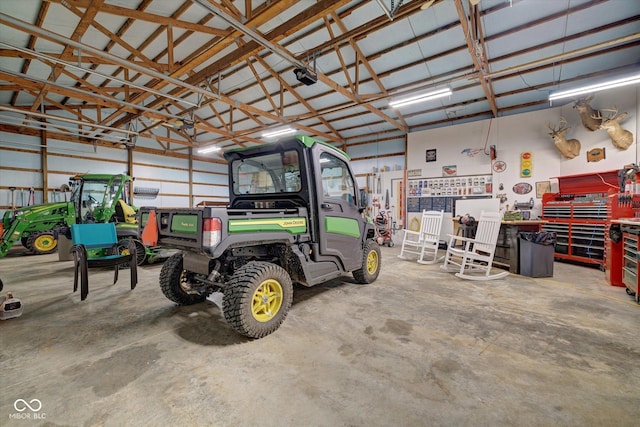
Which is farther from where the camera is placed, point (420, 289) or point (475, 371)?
point (420, 289)

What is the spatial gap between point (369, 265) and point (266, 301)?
6.76ft

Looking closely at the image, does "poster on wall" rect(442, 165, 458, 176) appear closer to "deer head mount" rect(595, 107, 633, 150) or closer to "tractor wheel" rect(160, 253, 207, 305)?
"deer head mount" rect(595, 107, 633, 150)

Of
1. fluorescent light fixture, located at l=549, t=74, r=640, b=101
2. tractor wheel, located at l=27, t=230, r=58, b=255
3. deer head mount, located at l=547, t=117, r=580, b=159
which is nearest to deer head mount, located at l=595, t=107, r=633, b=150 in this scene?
deer head mount, located at l=547, t=117, r=580, b=159

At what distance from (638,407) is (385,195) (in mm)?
8442

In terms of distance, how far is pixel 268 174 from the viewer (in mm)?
3084

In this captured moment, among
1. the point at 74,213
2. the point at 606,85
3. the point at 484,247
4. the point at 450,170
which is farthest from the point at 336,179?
the point at 74,213

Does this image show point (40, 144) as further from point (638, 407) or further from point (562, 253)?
point (562, 253)

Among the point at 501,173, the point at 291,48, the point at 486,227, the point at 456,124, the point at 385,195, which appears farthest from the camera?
the point at 385,195

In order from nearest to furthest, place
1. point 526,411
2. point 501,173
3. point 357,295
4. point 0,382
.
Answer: point 526,411, point 0,382, point 357,295, point 501,173

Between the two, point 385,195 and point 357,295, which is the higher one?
point 385,195

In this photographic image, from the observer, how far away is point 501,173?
278 inches

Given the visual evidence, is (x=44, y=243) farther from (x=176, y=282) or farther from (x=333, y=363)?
(x=333, y=363)

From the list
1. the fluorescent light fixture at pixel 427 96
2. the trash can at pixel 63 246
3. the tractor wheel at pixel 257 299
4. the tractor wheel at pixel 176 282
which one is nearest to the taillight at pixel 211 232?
the tractor wheel at pixel 257 299

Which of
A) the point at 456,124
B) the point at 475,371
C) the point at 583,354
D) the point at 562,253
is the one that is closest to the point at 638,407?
the point at 583,354
